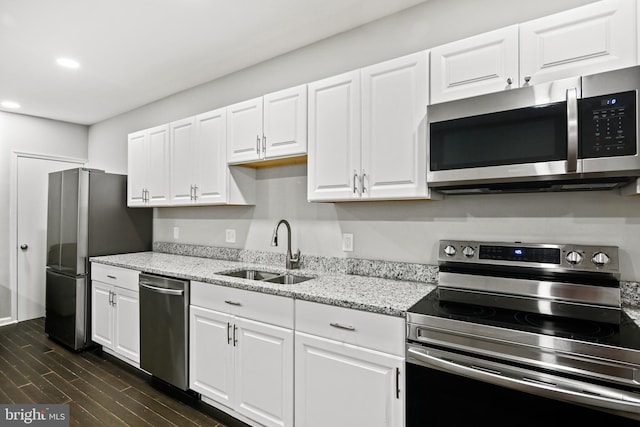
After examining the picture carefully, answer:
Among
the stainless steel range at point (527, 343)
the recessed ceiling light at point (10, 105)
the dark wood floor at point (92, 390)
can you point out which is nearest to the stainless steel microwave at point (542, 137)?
the stainless steel range at point (527, 343)

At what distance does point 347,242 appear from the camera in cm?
243

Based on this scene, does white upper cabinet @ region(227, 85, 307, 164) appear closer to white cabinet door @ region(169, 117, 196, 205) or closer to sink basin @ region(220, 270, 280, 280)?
white cabinet door @ region(169, 117, 196, 205)

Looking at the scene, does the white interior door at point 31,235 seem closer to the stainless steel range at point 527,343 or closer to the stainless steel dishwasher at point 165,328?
the stainless steel dishwasher at point 165,328

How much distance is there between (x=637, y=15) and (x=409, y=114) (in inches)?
37.6

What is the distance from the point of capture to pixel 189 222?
3.54m

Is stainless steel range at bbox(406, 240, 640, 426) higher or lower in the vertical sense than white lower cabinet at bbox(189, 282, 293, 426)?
higher

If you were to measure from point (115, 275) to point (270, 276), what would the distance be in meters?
1.46

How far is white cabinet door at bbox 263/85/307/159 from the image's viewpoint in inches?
90.2

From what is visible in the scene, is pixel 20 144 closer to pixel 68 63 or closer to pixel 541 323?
pixel 68 63

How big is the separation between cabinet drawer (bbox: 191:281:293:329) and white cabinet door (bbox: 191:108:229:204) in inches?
31.2

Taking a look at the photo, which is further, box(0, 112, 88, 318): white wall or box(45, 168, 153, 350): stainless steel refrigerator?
box(0, 112, 88, 318): white wall

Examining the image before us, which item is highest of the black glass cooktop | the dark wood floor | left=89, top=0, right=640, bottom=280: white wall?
left=89, top=0, right=640, bottom=280: white wall

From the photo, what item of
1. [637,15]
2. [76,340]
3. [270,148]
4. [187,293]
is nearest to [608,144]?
[637,15]

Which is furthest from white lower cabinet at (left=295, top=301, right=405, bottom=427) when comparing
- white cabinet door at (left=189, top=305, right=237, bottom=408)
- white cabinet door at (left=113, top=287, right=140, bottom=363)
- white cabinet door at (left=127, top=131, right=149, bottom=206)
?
white cabinet door at (left=127, top=131, right=149, bottom=206)
